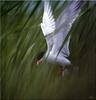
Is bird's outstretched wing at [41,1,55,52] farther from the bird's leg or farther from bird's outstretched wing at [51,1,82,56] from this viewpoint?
the bird's leg

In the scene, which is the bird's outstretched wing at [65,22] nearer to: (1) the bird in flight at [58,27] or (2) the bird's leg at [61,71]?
(1) the bird in flight at [58,27]

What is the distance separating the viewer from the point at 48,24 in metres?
2.39

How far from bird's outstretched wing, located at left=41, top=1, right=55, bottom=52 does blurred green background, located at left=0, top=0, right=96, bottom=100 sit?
0.09ft

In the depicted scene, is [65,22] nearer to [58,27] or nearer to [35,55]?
[58,27]

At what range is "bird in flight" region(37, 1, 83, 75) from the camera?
238 centimetres

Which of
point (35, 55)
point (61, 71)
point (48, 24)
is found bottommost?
point (61, 71)

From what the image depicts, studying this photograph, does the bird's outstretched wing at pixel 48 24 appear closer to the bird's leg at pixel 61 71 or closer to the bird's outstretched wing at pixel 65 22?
the bird's outstretched wing at pixel 65 22

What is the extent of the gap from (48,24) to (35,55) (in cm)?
22

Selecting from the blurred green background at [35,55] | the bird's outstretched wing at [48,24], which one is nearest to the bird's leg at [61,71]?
the blurred green background at [35,55]

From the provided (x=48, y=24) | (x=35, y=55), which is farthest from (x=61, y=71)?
(x=48, y=24)

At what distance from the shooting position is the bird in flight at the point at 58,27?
2385mm

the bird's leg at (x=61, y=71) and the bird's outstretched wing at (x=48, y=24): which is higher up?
the bird's outstretched wing at (x=48, y=24)

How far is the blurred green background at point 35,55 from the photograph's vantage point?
238 cm

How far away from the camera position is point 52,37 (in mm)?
2406
